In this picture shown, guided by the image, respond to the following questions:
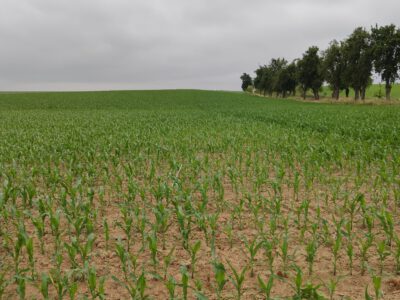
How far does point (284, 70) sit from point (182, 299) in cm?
8414

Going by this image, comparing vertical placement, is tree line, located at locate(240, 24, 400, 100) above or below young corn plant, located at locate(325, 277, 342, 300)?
above

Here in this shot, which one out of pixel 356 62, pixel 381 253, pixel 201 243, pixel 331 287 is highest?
pixel 356 62

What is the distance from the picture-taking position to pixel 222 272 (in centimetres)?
314

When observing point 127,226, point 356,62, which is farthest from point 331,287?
point 356,62

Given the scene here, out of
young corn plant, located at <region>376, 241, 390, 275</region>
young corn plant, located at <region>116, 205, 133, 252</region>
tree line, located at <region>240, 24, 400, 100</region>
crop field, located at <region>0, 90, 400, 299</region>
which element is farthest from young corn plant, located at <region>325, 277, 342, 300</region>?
tree line, located at <region>240, 24, 400, 100</region>

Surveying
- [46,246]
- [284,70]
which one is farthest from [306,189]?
[284,70]

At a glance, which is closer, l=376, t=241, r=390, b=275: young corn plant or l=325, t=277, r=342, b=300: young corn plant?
l=325, t=277, r=342, b=300: young corn plant

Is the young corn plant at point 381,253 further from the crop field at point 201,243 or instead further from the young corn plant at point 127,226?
the young corn plant at point 127,226

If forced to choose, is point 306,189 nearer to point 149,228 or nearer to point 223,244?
point 223,244

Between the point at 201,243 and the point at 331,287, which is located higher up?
the point at 331,287

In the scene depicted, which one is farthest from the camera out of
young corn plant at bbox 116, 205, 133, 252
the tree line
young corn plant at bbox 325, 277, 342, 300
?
the tree line

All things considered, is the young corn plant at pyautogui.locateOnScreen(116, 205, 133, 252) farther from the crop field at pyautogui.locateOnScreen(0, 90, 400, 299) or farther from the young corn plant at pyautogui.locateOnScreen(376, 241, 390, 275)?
the young corn plant at pyautogui.locateOnScreen(376, 241, 390, 275)

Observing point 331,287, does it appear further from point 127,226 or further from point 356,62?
point 356,62

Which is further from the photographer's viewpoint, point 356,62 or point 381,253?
Result: point 356,62
